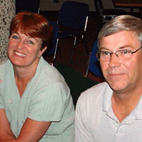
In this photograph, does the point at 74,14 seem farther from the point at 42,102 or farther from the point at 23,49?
the point at 42,102

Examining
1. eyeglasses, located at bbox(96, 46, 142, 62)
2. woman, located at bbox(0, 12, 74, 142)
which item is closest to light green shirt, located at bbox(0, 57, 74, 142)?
woman, located at bbox(0, 12, 74, 142)

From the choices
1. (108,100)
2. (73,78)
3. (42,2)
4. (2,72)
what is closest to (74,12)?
(73,78)

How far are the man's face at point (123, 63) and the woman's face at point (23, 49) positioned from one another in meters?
0.65

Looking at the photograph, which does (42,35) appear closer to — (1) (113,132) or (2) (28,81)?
(2) (28,81)

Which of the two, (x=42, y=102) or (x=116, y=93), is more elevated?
(x=116, y=93)

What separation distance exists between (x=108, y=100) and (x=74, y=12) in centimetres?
333

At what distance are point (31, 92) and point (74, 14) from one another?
3.05 metres

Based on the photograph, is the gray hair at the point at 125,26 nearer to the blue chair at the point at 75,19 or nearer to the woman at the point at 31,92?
the woman at the point at 31,92

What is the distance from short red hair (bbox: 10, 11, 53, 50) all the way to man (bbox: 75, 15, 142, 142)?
53cm

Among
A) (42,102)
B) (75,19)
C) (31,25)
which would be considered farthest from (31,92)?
(75,19)

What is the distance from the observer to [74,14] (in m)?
4.70

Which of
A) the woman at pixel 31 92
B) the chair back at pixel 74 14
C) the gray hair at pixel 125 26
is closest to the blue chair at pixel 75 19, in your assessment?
the chair back at pixel 74 14

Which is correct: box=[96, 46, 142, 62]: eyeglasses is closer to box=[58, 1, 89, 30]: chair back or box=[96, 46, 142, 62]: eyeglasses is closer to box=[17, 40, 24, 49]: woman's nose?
box=[17, 40, 24, 49]: woman's nose

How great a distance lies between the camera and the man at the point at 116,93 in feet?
4.44
